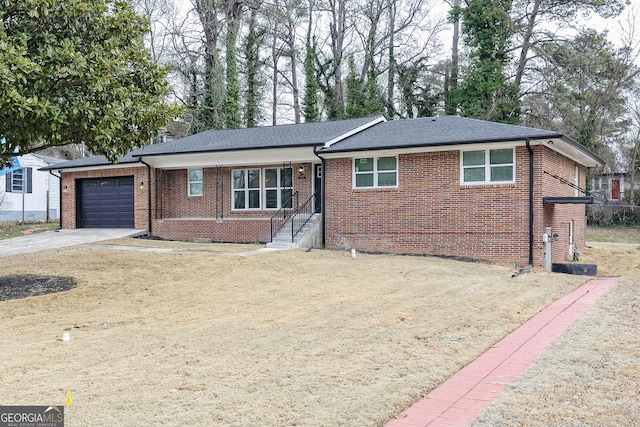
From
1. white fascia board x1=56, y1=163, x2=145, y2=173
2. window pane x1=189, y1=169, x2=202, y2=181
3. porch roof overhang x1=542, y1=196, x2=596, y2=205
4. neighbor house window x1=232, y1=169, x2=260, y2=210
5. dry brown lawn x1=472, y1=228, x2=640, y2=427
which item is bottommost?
dry brown lawn x1=472, y1=228, x2=640, y2=427

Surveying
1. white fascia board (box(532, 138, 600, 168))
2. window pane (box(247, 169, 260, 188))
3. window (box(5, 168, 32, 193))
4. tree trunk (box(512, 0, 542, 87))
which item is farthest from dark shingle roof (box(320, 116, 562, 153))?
window (box(5, 168, 32, 193))

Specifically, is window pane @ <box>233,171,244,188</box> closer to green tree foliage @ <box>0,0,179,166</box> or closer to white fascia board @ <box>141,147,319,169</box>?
white fascia board @ <box>141,147,319,169</box>

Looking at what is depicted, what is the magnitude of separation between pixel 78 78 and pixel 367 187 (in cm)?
950

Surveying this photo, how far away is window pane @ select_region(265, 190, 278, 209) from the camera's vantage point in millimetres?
21109

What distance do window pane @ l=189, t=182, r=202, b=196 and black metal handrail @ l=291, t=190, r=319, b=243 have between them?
4329mm

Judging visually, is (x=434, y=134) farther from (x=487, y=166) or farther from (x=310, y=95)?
(x=310, y=95)

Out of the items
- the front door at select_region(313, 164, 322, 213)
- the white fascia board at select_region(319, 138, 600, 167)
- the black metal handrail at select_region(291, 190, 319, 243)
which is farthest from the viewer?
the front door at select_region(313, 164, 322, 213)

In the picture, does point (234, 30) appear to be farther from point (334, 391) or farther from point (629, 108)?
point (334, 391)

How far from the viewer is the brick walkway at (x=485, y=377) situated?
4.69 m

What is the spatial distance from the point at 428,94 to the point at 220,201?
63.1ft

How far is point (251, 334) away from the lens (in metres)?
7.78

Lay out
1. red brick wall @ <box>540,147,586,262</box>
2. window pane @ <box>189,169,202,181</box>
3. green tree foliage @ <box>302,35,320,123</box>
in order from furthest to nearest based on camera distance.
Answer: green tree foliage @ <box>302,35,320,123</box>, window pane @ <box>189,169,202,181</box>, red brick wall @ <box>540,147,586,262</box>

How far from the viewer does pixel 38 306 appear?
10359 millimetres

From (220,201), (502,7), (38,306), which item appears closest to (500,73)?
(502,7)
